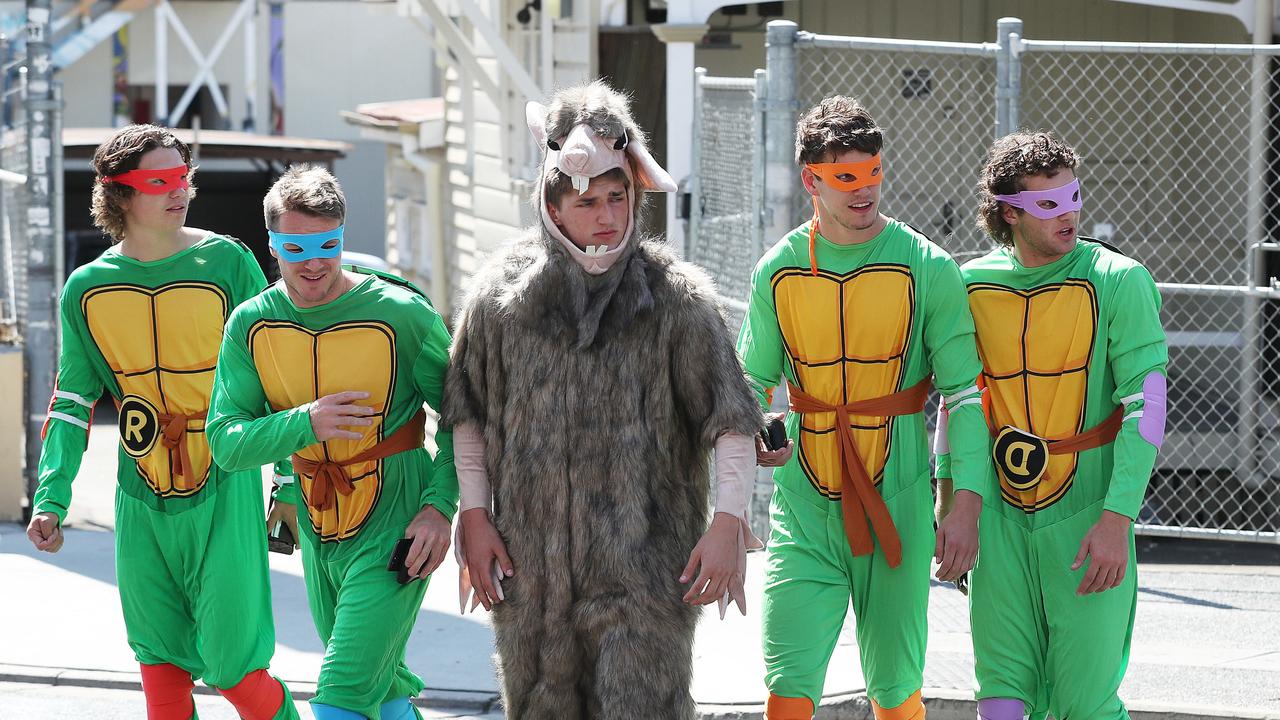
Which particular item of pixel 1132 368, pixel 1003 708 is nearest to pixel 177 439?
pixel 1003 708

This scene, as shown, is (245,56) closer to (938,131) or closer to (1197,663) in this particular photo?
(938,131)

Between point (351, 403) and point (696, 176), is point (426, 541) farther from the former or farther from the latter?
point (696, 176)

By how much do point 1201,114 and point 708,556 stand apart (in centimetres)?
820

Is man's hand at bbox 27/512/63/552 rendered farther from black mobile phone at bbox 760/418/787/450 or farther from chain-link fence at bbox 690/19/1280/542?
chain-link fence at bbox 690/19/1280/542

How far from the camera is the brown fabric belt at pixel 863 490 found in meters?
4.41

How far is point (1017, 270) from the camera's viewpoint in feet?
14.5

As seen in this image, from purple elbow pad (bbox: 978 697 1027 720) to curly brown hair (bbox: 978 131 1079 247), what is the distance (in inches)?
49.0

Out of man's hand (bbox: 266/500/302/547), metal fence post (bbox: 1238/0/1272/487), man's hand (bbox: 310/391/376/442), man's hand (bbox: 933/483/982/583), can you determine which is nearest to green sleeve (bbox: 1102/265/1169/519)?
man's hand (bbox: 933/483/982/583)

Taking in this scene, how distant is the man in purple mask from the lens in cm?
423

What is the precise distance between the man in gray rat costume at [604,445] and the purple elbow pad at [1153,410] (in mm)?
1036

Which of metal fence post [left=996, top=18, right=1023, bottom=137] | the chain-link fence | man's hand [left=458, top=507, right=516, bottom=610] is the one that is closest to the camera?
man's hand [left=458, top=507, right=516, bottom=610]

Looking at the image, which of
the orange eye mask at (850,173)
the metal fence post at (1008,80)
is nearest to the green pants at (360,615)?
the orange eye mask at (850,173)

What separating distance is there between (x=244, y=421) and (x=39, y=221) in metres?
5.93

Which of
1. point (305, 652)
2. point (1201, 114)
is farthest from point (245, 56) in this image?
point (305, 652)
